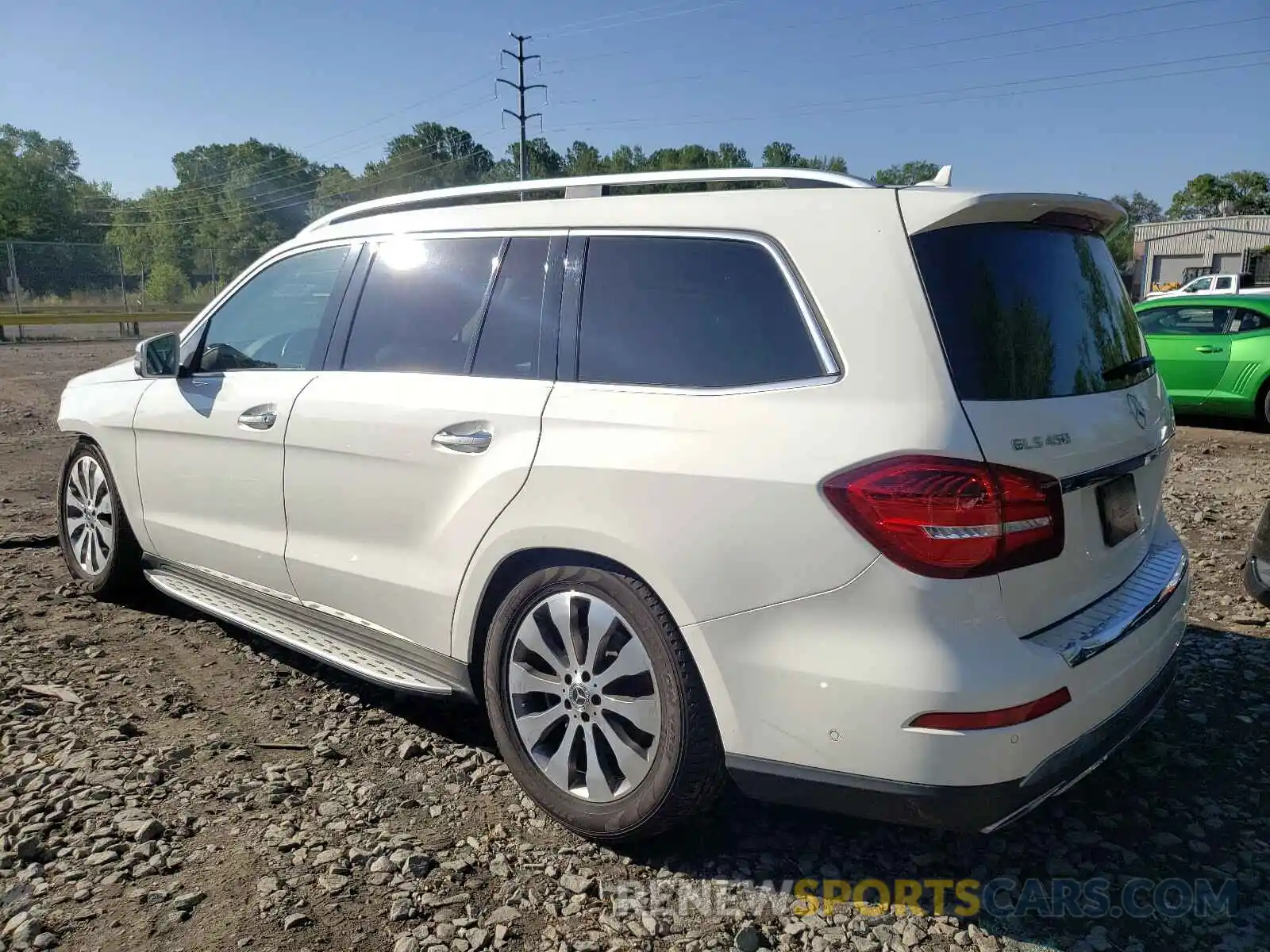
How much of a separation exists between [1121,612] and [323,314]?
9.63 feet

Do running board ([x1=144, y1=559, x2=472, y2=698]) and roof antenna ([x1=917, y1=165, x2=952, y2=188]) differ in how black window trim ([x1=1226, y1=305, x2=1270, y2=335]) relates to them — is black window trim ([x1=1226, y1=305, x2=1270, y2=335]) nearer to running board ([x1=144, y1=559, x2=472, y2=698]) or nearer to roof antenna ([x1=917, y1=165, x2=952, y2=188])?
roof antenna ([x1=917, y1=165, x2=952, y2=188])

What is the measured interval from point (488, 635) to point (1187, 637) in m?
3.34

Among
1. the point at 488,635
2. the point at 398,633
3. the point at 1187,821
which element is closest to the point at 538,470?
the point at 488,635

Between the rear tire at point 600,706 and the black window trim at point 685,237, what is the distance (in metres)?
0.55

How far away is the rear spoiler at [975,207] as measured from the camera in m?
2.34

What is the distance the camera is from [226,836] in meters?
2.84

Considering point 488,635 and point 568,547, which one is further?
point 488,635

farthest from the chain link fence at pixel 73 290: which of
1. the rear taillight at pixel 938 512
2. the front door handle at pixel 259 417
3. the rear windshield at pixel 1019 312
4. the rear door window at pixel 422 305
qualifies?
the rear taillight at pixel 938 512

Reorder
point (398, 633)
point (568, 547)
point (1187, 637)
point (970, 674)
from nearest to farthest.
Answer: point (970, 674), point (568, 547), point (398, 633), point (1187, 637)

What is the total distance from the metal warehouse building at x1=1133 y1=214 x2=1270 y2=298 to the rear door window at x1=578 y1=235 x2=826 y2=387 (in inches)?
2365

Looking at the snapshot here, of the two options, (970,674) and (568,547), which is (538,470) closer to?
(568,547)

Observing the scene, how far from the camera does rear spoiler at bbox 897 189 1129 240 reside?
2.34m

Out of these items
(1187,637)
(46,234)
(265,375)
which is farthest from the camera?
(46,234)

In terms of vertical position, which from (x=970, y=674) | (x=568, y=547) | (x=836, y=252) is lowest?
(x=970, y=674)
